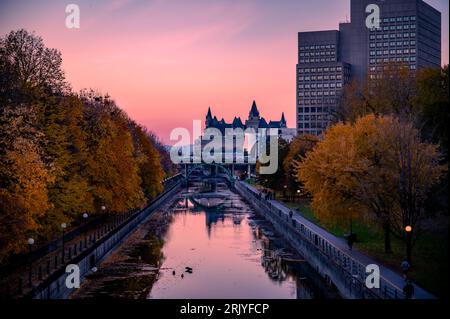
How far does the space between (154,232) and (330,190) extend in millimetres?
27214

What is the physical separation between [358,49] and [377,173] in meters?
148

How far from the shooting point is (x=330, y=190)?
128 ft

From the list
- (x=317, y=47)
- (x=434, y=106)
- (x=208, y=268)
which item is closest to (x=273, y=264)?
(x=208, y=268)

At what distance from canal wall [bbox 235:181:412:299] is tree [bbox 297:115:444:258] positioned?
241cm

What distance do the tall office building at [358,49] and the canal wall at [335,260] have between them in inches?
4454

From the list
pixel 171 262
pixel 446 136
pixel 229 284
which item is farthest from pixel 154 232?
pixel 446 136

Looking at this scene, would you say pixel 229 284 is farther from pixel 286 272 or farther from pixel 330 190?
pixel 330 190

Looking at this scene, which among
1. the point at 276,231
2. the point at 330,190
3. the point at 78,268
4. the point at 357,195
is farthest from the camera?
the point at 276,231

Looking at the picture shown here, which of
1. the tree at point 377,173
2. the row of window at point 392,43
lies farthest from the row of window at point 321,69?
the tree at point 377,173

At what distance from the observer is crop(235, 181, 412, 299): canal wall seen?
25970 mm

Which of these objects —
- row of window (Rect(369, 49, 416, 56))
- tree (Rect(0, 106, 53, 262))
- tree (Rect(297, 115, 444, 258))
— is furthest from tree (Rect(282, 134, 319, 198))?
row of window (Rect(369, 49, 416, 56))

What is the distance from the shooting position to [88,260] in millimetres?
37344

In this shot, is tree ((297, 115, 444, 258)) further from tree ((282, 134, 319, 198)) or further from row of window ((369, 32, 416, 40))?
row of window ((369, 32, 416, 40))

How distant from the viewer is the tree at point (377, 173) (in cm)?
3122
